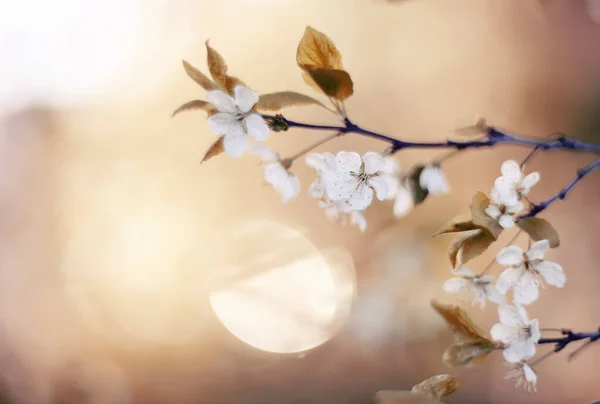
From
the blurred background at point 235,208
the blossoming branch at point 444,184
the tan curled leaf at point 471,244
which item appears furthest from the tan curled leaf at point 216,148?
the blurred background at point 235,208

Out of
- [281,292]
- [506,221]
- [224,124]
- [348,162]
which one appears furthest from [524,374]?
[281,292]

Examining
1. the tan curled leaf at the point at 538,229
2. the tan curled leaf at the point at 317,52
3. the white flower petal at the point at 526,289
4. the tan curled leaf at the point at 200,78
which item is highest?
the tan curled leaf at the point at 317,52

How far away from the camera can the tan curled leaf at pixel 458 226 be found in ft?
1.44

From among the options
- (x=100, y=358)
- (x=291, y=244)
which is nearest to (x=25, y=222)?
(x=100, y=358)

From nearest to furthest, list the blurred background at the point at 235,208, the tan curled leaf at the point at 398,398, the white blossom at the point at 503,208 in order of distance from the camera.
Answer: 1. the tan curled leaf at the point at 398,398
2. the white blossom at the point at 503,208
3. the blurred background at the point at 235,208

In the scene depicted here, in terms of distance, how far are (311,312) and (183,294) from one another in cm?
71

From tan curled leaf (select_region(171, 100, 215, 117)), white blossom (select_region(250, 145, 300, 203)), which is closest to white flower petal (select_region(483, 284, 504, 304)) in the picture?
white blossom (select_region(250, 145, 300, 203))

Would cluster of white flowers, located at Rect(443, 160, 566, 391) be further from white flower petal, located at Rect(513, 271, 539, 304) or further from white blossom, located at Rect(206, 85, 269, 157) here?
white blossom, located at Rect(206, 85, 269, 157)

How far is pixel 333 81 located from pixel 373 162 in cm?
8

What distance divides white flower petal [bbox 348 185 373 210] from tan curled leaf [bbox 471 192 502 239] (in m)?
0.10

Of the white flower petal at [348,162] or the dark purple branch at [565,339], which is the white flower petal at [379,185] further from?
the dark purple branch at [565,339]

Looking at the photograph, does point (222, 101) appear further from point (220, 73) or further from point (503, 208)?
point (503, 208)

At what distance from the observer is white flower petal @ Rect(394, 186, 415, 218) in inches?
20.5

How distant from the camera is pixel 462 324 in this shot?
0.47 metres
